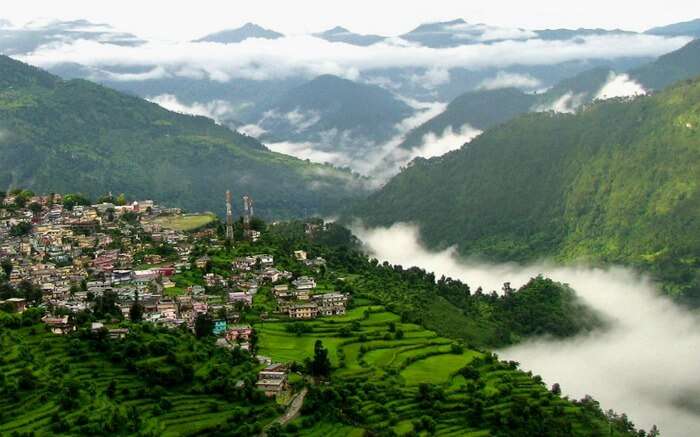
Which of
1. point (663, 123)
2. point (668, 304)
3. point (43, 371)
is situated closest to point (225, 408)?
point (43, 371)

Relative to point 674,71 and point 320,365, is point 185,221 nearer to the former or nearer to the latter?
point 320,365

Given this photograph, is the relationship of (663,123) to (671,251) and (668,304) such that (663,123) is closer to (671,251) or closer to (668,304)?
(671,251)

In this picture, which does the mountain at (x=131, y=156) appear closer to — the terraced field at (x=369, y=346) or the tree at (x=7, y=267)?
the tree at (x=7, y=267)

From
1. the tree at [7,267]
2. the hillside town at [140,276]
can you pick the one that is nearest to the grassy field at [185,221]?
the hillside town at [140,276]

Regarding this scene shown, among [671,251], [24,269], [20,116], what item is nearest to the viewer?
[24,269]

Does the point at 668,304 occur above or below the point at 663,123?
below

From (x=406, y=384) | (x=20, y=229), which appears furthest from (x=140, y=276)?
(x=406, y=384)
